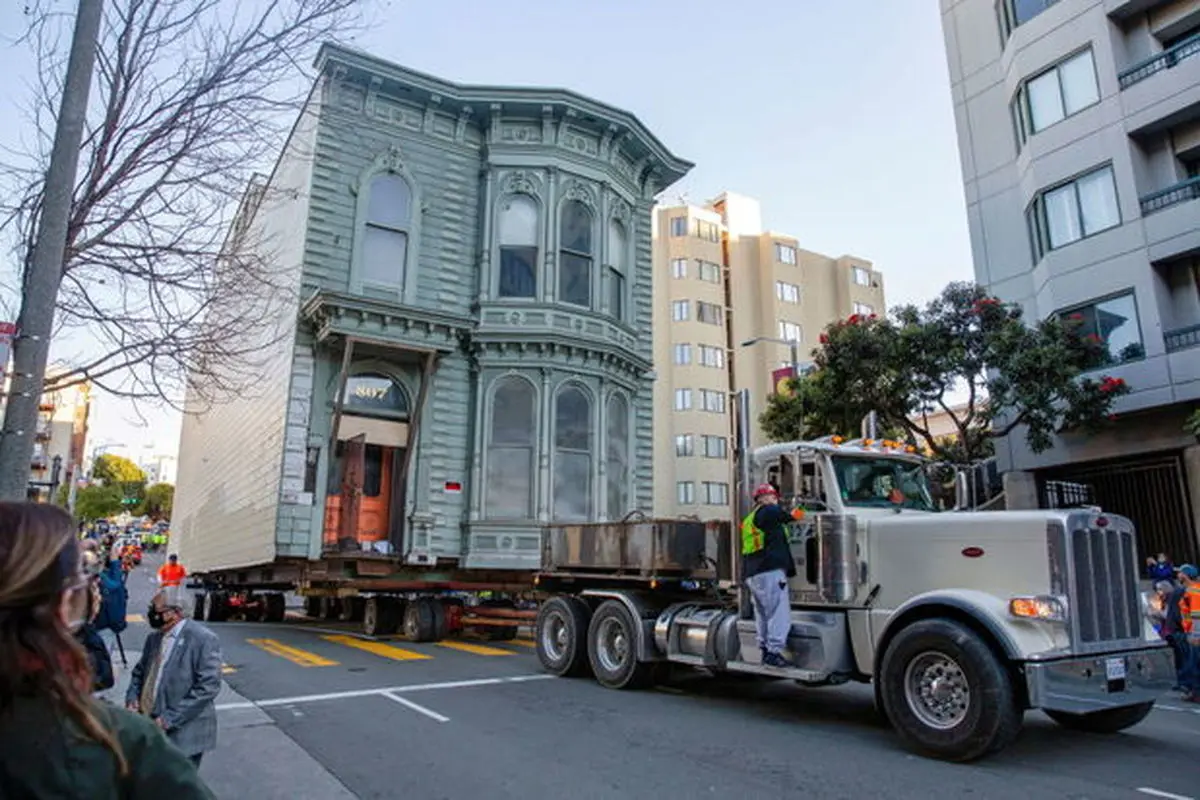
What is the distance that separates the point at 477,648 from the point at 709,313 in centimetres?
4021

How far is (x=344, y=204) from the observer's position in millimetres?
17375

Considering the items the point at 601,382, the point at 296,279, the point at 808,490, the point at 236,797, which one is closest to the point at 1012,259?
the point at 601,382

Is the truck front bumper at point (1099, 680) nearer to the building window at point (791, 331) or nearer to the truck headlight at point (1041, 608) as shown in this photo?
the truck headlight at point (1041, 608)

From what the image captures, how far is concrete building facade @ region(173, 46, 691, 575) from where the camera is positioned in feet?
53.8

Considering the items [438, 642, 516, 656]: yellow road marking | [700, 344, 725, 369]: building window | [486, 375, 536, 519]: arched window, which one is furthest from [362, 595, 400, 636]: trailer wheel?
[700, 344, 725, 369]: building window

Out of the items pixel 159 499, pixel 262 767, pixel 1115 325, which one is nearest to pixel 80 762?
pixel 262 767

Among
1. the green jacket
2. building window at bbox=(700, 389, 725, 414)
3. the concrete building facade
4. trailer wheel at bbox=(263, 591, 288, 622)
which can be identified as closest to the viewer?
the green jacket

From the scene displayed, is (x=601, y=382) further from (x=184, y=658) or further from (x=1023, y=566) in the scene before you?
(x=184, y=658)

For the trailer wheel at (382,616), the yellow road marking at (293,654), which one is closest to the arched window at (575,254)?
the trailer wheel at (382,616)

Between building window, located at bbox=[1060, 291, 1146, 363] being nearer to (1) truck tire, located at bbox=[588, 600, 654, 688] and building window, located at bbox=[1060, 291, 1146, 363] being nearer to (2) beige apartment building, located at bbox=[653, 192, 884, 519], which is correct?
(1) truck tire, located at bbox=[588, 600, 654, 688]

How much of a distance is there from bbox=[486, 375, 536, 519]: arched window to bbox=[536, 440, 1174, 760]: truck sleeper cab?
6727 mm

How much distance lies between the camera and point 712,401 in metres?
51.4

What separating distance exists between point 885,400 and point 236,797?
16.1 m

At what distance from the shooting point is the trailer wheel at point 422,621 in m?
15.8
